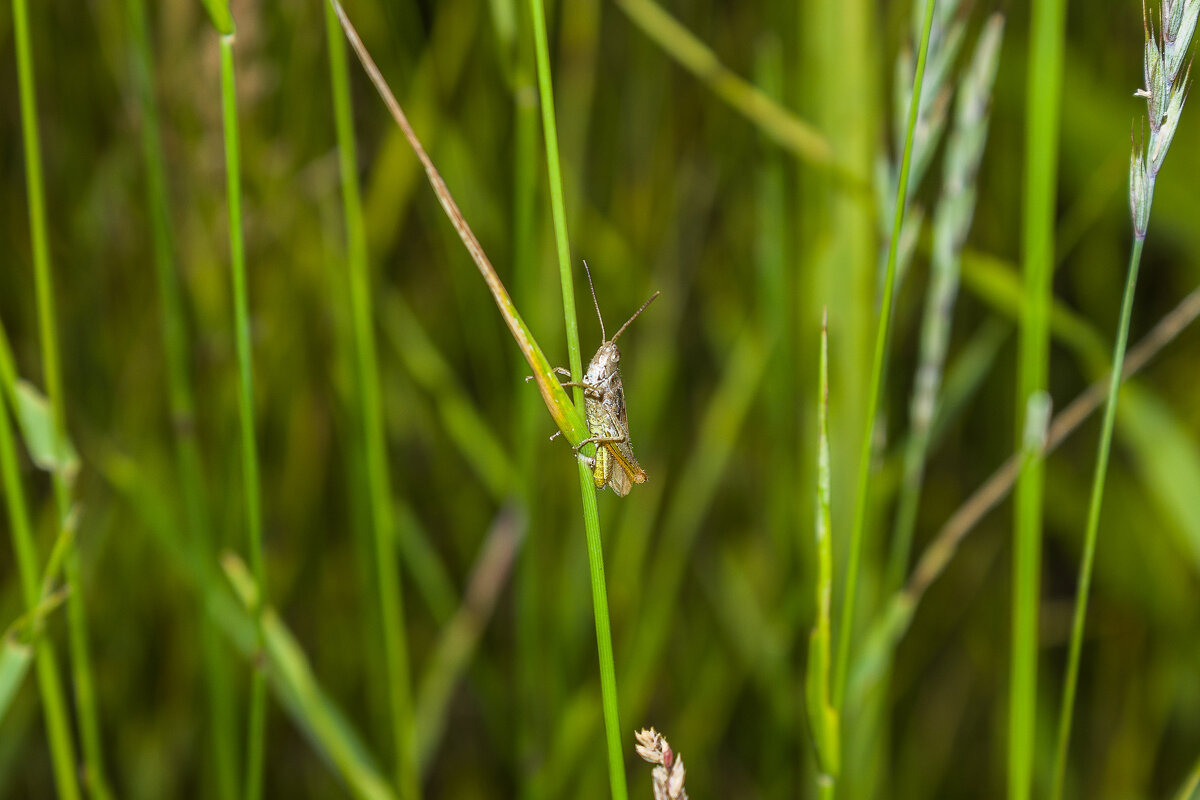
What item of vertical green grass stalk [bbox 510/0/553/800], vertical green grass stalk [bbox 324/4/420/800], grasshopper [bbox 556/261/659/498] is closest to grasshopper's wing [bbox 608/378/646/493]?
grasshopper [bbox 556/261/659/498]

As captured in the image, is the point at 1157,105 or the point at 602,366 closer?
the point at 1157,105

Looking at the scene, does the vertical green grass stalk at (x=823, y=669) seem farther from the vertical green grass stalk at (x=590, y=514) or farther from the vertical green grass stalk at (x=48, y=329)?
the vertical green grass stalk at (x=48, y=329)

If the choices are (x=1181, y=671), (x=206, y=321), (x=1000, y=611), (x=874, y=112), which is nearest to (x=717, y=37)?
(x=874, y=112)

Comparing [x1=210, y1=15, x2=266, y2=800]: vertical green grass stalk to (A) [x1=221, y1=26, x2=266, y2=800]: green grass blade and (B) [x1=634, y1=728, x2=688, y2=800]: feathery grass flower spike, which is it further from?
(B) [x1=634, y1=728, x2=688, y2=800]: feathery grass flower spike

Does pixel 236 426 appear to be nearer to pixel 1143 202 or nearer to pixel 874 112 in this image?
pixel 874 112

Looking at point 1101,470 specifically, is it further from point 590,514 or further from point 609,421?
point 609,421

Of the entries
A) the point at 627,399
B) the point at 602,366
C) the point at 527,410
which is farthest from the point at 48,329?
the point at 627,399

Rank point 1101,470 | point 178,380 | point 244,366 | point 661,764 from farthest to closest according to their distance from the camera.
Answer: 1. point 178,380
2. point 244,366
3. point 1101,470
4. point 661,764
